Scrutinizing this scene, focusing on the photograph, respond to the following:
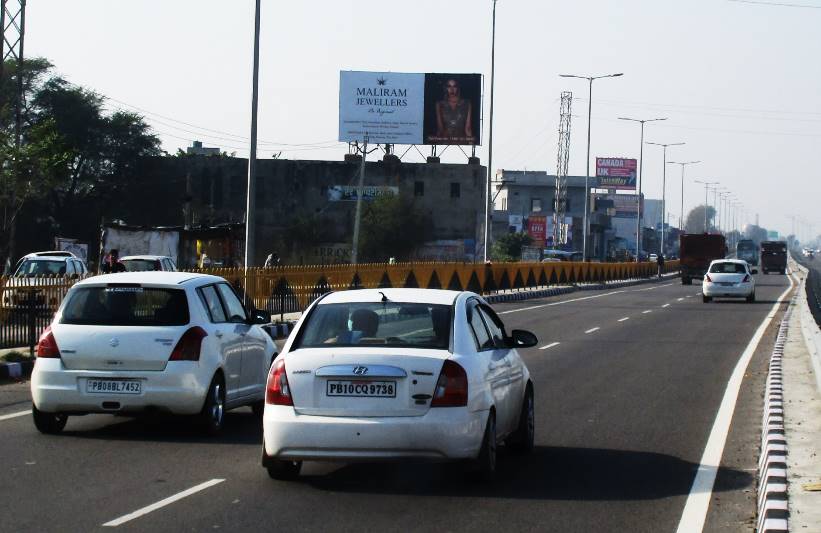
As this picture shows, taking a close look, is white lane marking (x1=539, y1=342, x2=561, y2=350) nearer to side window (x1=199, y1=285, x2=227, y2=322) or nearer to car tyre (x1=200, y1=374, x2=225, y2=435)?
side window (x1=199, y1=285, x2=227, y2=322)

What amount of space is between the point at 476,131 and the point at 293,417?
7124 cm

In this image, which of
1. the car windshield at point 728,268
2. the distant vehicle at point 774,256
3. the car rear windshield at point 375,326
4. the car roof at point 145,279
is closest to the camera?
the car rear windshield at point 375,326

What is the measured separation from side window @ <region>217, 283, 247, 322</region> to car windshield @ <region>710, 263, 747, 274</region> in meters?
34.1

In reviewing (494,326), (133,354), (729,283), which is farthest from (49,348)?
(729,283)

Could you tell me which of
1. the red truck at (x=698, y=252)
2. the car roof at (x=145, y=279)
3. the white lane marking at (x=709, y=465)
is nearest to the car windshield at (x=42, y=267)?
the white lane marking at (x=709, y=465)

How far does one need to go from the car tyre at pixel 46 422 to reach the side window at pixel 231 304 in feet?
6.27

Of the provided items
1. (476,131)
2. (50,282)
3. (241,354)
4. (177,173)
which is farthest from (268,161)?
(241,354)

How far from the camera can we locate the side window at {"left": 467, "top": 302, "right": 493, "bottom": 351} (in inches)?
386

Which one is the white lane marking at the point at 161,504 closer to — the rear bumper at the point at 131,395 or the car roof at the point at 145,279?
the rear bumper at the point at 131,395

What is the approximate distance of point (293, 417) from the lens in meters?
8.97

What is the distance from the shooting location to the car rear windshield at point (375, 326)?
9.38 m

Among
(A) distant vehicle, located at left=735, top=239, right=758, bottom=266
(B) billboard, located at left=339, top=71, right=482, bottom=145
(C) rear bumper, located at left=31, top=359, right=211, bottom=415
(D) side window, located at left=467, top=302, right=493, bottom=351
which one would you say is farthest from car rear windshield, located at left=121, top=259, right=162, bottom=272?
(A) distant vehicle, located at left=735, top=239, right=758, bottom=266

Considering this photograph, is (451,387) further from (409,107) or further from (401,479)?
(409,107)

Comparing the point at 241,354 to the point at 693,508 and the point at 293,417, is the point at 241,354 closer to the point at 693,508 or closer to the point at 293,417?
the point at 293,417
